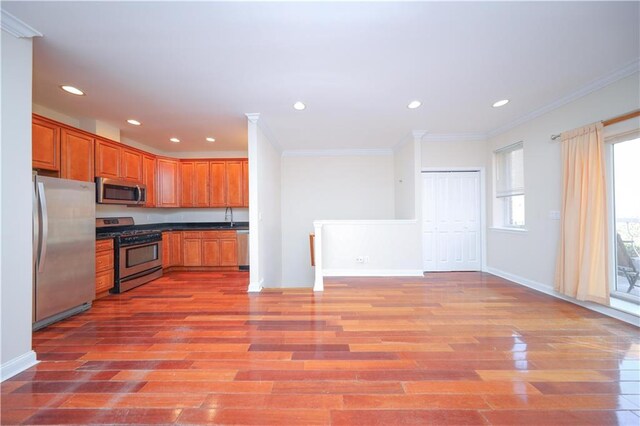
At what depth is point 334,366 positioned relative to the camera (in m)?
1.99

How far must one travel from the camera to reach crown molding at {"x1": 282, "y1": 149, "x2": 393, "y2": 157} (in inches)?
233

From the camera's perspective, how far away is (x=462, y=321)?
9.13ft

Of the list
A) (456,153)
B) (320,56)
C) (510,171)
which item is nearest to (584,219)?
(510,171)

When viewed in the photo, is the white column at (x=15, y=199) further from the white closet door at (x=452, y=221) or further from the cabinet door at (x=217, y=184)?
the white closet door at (x=452, y=221)

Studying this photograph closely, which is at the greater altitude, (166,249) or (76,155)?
(76,155)

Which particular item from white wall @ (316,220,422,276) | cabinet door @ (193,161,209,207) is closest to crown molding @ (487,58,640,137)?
white wall @ (316,220,422,276)

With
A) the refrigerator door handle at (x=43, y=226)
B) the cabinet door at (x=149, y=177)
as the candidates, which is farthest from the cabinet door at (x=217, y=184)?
the refrigerator door handle at (x=43, y=226)

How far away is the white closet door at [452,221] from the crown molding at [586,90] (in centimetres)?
123

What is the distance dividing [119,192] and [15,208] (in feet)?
8.32

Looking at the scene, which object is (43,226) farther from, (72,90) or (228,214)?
(228,214)

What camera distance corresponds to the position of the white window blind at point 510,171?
437 cm

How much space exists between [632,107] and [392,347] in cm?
340

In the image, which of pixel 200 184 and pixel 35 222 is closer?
pixel 35 222

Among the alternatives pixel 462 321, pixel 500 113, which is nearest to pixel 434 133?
pixel 500 113
